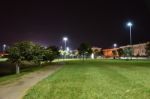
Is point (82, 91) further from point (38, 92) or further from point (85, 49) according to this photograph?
point (85, 49)

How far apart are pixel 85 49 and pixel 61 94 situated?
91.3 meters

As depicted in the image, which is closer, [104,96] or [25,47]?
[104,96]

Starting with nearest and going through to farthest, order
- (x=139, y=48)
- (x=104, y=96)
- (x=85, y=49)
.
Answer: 1. (x=104, y=96)
2. (x=85, y=49)
3. (x=139, y=48)

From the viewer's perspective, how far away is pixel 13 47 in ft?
98.9

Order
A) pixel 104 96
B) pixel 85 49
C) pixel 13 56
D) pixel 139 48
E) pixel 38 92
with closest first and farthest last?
pixel 104 96 → pixel 38 92 → pixel 13 56 → pixel 85 49 → pixel 139 48

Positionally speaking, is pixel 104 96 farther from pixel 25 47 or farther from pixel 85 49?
pixel 85 49

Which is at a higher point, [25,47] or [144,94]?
[25,47]

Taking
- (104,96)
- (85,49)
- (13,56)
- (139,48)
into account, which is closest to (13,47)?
(13,56)

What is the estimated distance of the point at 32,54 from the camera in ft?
104

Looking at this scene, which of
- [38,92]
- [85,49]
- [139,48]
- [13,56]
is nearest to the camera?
[38,92]

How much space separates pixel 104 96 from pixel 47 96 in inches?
97.6

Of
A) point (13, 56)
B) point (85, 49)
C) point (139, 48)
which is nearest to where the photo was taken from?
point (13, 56)

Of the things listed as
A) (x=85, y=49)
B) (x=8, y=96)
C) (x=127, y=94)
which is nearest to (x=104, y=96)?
(x=127, y=94)

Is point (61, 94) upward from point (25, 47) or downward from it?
downward
